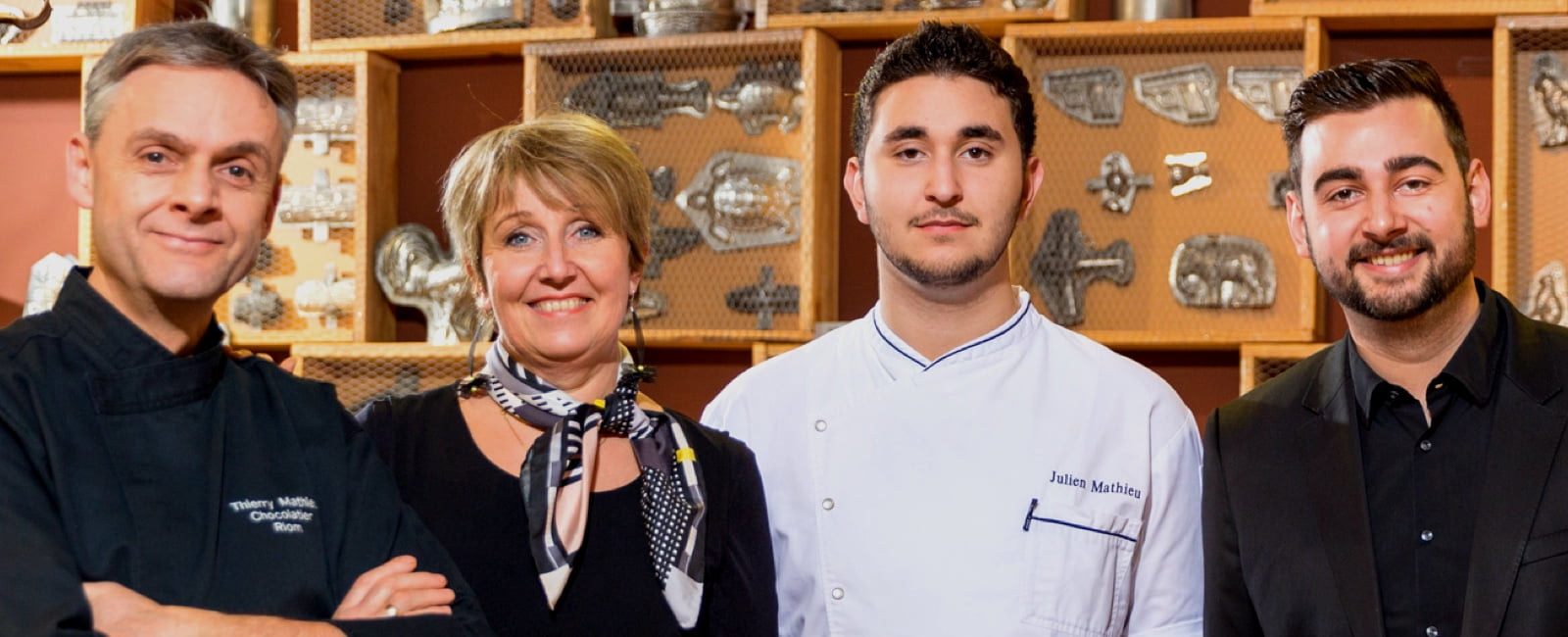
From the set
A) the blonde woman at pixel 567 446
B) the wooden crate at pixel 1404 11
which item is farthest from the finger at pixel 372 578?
the wooden crate at pixel 1404 11

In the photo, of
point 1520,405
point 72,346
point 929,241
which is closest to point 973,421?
point 929,241

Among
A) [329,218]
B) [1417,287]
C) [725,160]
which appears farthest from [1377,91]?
[329,218]

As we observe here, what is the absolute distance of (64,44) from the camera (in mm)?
4066

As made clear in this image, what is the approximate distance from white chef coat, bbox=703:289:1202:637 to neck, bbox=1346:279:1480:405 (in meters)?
0.26

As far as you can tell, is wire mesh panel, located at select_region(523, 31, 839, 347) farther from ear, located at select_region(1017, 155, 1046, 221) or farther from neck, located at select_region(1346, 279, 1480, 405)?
neck, located at select_region(1346, 279, 1480, 405)

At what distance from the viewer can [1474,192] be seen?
211 centimetres

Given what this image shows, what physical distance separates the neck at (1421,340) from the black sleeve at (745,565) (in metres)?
0.80

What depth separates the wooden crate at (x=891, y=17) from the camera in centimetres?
358

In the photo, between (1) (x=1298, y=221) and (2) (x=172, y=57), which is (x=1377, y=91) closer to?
(1) (x=1298, y=221)

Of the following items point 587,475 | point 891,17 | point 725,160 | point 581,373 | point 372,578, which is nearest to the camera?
point 372,578

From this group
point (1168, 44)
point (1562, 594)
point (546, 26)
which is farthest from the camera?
point (546, 26)

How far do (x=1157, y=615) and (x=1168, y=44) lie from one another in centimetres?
187

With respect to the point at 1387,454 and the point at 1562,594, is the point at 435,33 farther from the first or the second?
the point at 1562,594

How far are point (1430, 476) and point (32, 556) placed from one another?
1554 mm
